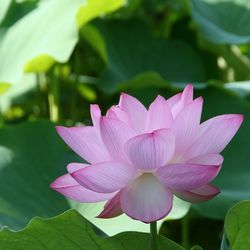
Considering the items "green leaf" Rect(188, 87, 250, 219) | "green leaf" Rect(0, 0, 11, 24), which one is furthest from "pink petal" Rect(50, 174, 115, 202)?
"green leaf" Rect(0, 0, 11, 24)

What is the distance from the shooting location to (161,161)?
674 millimetres

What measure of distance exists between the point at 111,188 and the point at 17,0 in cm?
117

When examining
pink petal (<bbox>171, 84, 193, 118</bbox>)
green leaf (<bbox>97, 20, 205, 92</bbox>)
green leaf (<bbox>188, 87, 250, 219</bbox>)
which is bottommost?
green leaf (<bbox>97, 20, 205, 92</bbox>)

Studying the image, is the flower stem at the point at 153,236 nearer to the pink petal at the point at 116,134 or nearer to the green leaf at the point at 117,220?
the pink petal at the point at 116,134

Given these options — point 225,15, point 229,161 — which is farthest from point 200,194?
point 225,15

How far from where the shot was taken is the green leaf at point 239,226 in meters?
0.75

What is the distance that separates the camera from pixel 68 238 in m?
0.76

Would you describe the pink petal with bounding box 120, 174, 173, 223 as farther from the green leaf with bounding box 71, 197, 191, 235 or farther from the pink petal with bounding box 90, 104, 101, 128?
the green leaf with bounding box 71, 197, 191, 235

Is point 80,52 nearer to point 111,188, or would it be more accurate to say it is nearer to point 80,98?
point 80,98

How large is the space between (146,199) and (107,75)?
108 cm

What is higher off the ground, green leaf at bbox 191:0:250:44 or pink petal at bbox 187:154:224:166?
pink petal at bbox 187:154:224:166

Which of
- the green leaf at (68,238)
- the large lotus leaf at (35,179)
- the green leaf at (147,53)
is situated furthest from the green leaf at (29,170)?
the green leaf at (147,53)

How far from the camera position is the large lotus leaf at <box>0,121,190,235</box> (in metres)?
1.04

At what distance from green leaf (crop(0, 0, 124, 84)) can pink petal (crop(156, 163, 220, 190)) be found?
2.31 ft
